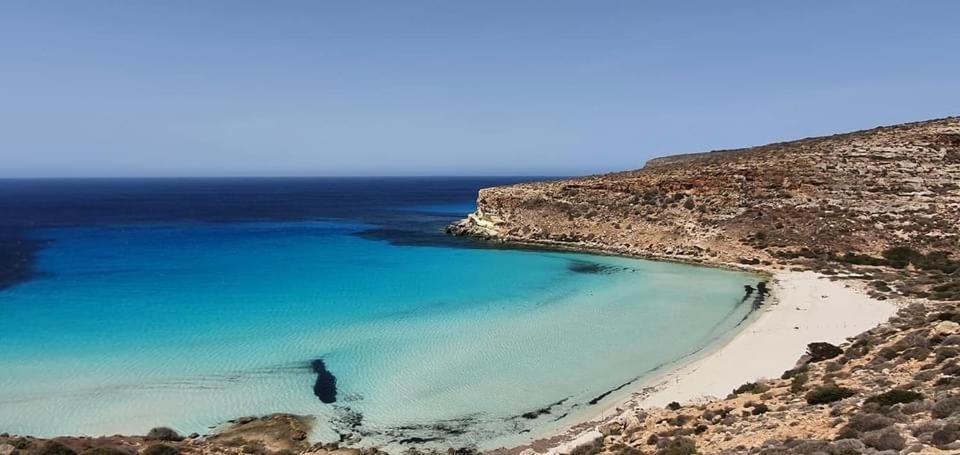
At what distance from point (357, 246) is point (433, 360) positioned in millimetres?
33403

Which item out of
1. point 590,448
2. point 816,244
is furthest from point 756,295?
point 590,448

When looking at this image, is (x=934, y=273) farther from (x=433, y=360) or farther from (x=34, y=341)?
(x=34, y=341)

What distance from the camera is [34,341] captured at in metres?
21.6

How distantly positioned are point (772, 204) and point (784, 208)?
1013 millimetres

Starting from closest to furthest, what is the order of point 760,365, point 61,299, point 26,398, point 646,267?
point 26,398
point 760,365
point 61,299
point 646,267

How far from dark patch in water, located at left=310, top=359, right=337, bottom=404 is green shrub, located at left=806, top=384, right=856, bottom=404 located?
1235 centimetres

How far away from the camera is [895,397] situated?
1120cm

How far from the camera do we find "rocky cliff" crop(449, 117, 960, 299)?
37.1 m

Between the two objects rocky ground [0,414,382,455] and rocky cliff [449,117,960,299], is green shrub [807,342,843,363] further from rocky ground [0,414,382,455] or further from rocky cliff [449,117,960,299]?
rocky cliff [449,117,960,299]

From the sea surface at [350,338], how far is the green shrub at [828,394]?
17.2ft

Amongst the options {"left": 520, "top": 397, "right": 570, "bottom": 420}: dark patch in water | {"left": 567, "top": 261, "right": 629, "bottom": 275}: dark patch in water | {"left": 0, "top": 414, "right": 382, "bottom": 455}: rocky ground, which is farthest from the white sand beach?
{"left": 567, "top": 261, "right": 629, "bottom": 275}: dark patch in water

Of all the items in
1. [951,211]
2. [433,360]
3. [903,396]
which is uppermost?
[951,211]

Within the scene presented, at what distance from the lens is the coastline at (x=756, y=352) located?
48.2ft

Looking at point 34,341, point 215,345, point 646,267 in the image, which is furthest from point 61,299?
point 646,267
